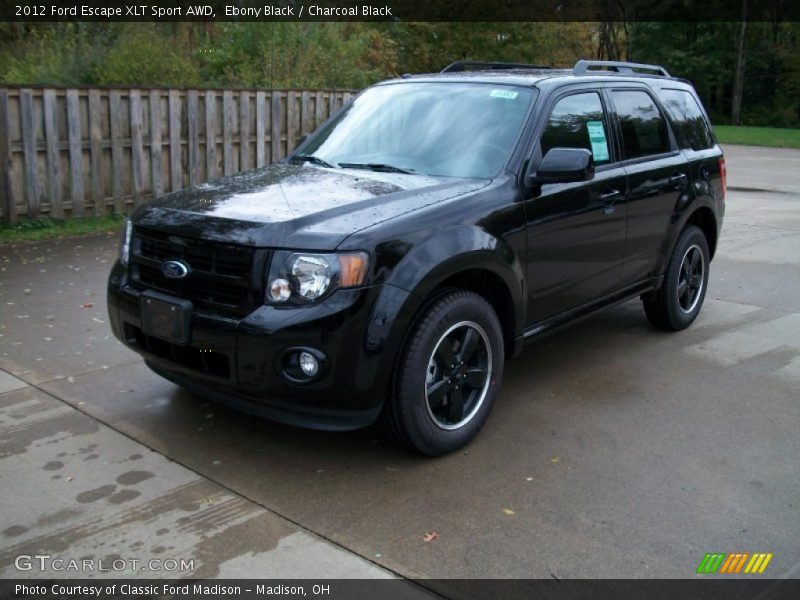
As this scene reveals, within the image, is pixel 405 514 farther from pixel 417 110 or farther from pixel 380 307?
pixel 417 110

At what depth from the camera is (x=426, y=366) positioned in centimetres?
402

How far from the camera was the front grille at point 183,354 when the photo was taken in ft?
12.9

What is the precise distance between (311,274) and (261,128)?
8.68m

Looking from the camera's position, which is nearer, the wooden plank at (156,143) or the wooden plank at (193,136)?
the wooden plank at (156,143)

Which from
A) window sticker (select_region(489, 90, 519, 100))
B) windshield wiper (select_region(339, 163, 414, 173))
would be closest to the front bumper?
windshield wiper (select_region(339, 163, 414, 173))

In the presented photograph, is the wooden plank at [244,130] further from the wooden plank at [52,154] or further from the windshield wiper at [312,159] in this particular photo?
the windshield wiper at [312,159]

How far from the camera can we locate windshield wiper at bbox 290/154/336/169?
5.23m

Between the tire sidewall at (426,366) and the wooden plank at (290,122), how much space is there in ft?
28.1

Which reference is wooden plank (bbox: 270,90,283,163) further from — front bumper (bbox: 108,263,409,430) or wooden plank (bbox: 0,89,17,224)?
front bumper (bbox: 108,263,409,430)

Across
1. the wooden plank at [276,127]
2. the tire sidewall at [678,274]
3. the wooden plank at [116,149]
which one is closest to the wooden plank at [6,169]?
the wooden plank at [116,149]

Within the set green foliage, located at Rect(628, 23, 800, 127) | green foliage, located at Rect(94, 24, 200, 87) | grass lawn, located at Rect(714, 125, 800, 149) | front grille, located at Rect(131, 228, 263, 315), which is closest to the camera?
front grille, located at Rect(131, 228, 263, 315)

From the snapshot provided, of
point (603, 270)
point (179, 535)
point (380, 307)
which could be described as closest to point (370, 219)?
point (380, 307)

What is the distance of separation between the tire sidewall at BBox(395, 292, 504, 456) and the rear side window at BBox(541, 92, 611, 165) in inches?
45.9

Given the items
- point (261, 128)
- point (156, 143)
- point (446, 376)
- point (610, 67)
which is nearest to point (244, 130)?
point (261, 128)
